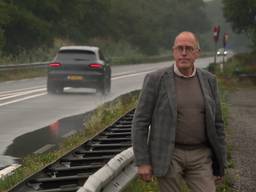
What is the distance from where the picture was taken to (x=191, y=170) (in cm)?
580

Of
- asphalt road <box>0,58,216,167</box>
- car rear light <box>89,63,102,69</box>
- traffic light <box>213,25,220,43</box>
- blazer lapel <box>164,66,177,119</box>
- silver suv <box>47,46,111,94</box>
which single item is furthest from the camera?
traffic light <box>213,25,220,43</box>

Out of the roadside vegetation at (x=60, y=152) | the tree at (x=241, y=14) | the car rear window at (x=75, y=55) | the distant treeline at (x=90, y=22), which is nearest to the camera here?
the roadside vegetation at (x=60, y=152)

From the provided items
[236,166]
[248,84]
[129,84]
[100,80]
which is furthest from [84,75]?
[236,166]

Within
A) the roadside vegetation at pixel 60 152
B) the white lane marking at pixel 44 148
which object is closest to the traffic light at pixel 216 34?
the roadside vegetation at pixel 60 152

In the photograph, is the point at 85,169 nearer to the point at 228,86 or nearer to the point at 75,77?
the point at 75,77

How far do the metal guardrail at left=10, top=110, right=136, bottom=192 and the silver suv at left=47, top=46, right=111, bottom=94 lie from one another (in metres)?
15.0

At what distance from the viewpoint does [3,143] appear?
46.5 ft

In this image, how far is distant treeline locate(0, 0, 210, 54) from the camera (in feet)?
183

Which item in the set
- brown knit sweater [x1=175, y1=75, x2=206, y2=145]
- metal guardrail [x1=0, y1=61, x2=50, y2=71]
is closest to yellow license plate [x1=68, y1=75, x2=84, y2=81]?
metal guardrail [x1=0, y1=61, x2=50, y2=71]

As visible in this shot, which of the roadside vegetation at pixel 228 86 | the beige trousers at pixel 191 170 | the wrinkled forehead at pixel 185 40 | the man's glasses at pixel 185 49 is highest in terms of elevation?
the wrinkled forehead at pixel 185 40

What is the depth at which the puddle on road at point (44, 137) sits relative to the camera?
13.2 m

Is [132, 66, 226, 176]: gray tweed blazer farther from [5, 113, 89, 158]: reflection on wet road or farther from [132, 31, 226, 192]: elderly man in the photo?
[5, 113, 89, 158]: reflection on wet road

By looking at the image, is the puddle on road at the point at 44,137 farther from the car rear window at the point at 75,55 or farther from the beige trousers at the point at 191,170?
the car rear window at the point at 75,55

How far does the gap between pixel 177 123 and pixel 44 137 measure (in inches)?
380
